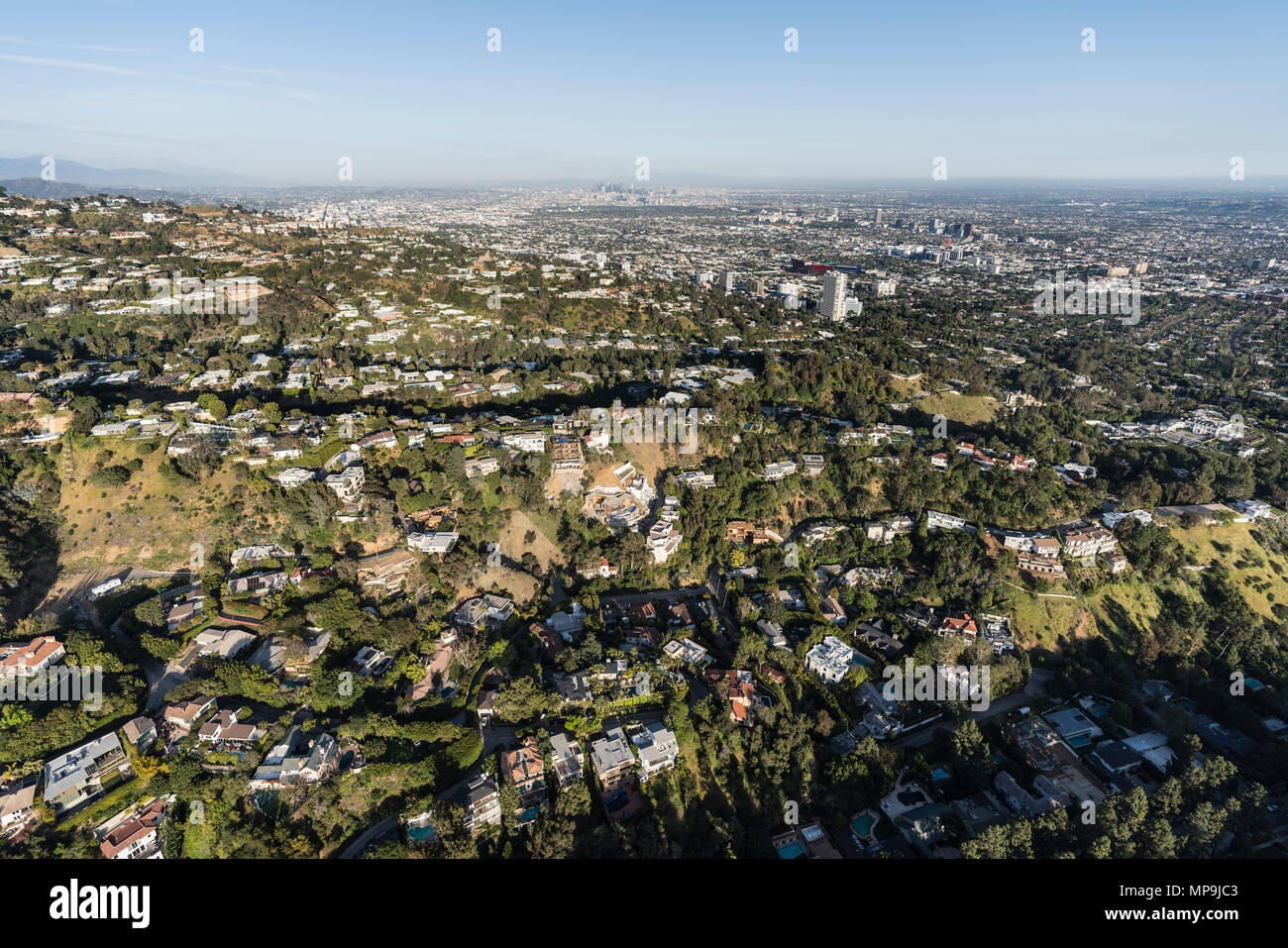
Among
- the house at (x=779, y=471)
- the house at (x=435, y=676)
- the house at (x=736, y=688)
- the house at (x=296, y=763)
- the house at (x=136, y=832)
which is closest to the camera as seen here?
the house at (x=136, y=832)

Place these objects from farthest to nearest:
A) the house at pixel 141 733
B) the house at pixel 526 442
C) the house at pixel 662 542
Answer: the house at pixel 526 442
the house at pixel 662 542
the house at pixel 141 733

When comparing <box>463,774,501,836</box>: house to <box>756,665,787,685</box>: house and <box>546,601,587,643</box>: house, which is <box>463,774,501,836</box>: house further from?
<box>756,665,787,685</box>: house

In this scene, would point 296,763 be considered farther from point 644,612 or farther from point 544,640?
point 644,612

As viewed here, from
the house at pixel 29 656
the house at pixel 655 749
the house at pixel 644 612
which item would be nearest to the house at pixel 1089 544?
the house at pixel 644 612

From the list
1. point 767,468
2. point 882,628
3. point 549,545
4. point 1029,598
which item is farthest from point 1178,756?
point 549,545

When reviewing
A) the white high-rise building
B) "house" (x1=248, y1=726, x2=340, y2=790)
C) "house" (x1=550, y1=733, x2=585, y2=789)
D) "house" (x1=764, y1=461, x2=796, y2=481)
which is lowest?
"house" (x1=550, y1=733, x2=585, y2=789)

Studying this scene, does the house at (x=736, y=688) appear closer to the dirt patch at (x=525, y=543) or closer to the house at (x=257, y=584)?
the dirt patch at (x=525, y=543)

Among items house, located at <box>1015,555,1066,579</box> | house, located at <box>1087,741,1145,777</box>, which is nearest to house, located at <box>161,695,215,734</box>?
house, located at <box>1087,741,1145,777</box>

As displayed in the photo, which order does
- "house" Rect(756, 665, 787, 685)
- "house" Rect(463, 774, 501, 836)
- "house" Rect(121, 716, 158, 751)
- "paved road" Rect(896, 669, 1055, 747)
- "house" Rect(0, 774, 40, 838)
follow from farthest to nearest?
1. "house" Rect(756, 665, 787, 685)
2. "paved road" Rect(896, 669, 1055, 747)
3. "house" Rect(121, 716, 158, 751)
4. "house" Rect(463, 774, 501, 836)
5. "house" Rect(0, 774, 40, 838)
